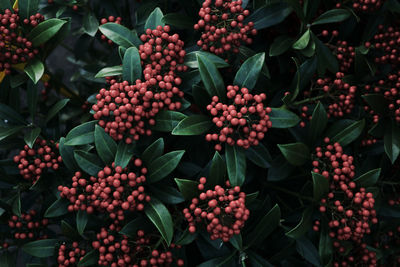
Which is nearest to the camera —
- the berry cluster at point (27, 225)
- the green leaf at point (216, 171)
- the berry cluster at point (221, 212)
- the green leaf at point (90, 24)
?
the berry cluster at point (221, 212)

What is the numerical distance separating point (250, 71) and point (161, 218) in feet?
2.25

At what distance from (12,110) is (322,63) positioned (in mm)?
1488

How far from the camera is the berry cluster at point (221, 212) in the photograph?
4.67ft

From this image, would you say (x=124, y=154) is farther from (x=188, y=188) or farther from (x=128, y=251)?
(x=128, y=251)

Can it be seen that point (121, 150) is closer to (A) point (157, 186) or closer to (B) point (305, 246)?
(A) point (157, 186)

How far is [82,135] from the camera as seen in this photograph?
63.8 inches

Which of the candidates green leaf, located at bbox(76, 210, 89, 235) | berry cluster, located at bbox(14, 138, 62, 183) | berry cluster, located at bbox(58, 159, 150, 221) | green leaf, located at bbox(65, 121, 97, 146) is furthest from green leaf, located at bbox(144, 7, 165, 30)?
green leaf, located at bbox(76, 210, 89, 235)

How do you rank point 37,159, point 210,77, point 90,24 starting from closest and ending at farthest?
point 210,77, point 37,159, point 90,24

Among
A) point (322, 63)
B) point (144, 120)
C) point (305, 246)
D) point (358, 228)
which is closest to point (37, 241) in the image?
point (144, 120)

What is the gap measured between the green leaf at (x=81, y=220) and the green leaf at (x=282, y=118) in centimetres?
89

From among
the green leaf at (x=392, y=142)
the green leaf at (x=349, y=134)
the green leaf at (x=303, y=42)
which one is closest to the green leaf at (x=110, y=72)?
the green leaf at (x=303, y=42)

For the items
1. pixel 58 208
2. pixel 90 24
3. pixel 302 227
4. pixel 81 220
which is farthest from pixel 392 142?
pixel 90 24

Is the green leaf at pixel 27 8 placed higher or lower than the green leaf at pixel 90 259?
higher

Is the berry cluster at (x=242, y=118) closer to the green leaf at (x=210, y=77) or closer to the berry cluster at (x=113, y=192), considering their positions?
the green leaf at (x=210, y=77)
